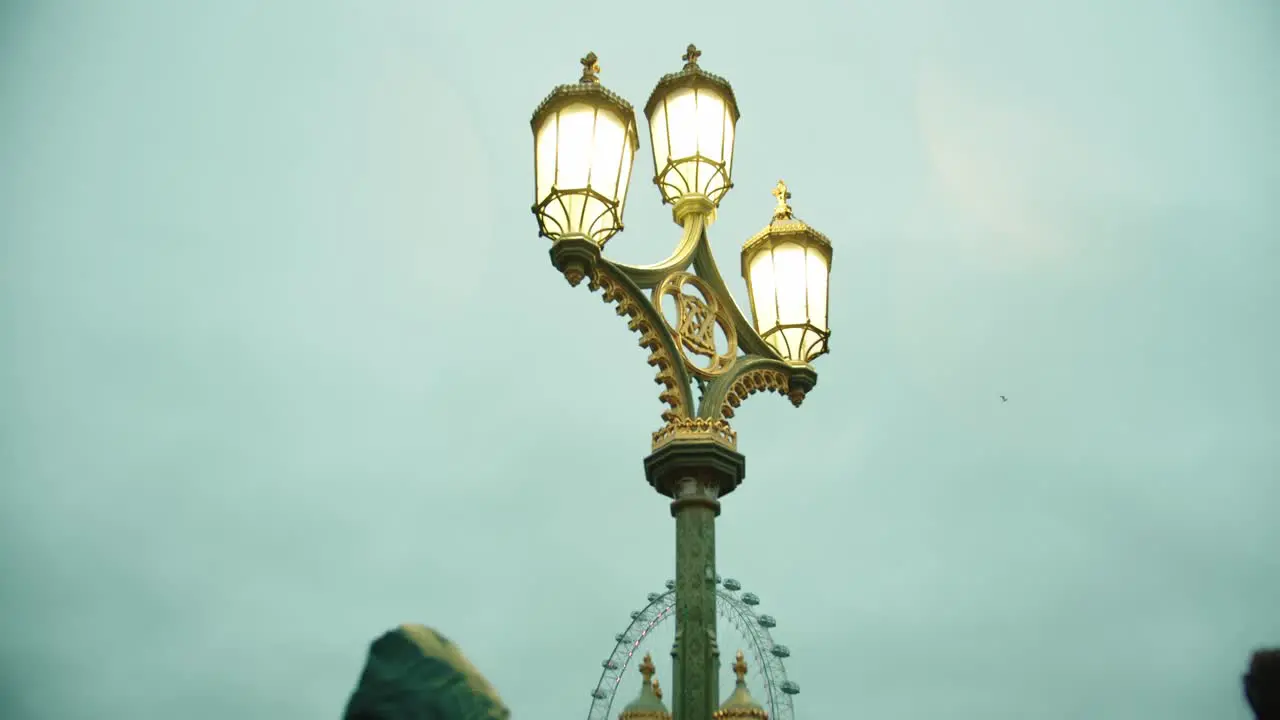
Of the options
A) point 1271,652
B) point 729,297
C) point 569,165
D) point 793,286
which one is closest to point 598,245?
point 569,165

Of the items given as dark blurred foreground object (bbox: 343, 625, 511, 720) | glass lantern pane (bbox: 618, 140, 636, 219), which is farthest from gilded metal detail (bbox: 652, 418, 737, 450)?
dark blurred foreground object (bbox: 343, 625, 511, 720)

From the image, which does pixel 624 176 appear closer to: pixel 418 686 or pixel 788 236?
pixel 788 236

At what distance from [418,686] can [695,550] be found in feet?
9.78

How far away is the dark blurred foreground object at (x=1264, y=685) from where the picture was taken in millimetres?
2887

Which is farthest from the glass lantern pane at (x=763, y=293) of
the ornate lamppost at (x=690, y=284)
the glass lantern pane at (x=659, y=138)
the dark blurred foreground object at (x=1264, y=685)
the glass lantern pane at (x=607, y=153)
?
the dark blurred foreground object at (x=1264, y=685)

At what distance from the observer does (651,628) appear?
42.6 metres

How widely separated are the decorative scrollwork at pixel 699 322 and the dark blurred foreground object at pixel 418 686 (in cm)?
347

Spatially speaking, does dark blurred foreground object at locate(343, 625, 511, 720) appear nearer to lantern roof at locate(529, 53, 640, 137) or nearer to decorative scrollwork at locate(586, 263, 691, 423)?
decorative scrollwork at locate(586, 263, 691, 423)

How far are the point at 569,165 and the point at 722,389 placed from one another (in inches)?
57.1

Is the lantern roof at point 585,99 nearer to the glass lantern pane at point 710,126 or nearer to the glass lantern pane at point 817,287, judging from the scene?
the glass lantern pane at point 710,126

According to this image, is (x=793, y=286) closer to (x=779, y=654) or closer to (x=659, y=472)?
(x=659, y=472)

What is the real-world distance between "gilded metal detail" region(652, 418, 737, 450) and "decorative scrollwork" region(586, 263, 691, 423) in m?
0.04

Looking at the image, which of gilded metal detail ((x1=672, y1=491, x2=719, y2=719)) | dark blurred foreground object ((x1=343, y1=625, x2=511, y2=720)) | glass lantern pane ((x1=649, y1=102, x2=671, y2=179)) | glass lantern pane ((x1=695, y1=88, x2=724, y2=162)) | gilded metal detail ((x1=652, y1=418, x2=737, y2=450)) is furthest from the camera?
glass lantern pane ((x1=649, y1=102, x2=671, y2=179))

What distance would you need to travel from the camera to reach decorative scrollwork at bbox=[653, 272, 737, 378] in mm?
5777
